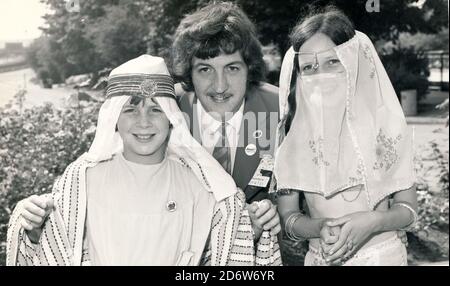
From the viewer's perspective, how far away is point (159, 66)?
2018 millimetres

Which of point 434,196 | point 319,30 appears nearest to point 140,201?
point 319,30

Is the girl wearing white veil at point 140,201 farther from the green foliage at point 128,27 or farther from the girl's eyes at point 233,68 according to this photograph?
the green foliage at point 128,27

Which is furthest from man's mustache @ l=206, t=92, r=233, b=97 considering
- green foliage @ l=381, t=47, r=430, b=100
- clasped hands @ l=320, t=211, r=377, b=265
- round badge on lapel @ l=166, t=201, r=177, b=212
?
green foliage @ l=381, t=47, r=430, b=100

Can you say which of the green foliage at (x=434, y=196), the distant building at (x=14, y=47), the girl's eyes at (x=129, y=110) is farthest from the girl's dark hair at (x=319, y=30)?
the green foliage at (x=434, y=196)

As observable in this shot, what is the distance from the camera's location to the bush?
273 centimetres

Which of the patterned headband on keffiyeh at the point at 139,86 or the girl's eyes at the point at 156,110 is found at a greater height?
the patterned headband on keffiyeh at the point at 139,86

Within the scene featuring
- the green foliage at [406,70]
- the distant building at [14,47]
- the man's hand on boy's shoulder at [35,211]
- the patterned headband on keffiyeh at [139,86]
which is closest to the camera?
the man's hand on boy's shoulder at [35,211]

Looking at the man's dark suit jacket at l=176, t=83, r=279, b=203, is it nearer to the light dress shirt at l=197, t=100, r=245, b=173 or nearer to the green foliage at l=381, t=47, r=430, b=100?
the light dress shirt at l=197, t=100, r=245, b=173

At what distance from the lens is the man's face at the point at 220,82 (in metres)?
2.22

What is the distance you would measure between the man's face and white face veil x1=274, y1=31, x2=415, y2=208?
221 millimetres

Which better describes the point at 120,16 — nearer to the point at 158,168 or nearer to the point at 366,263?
the point at 158,168

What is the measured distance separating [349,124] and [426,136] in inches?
59.6

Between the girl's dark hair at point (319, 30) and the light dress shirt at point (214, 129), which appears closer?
the girl's dark hair at point (319, 30)

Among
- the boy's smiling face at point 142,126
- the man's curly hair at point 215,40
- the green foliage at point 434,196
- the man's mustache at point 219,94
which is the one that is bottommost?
the green foliage at point 434,196
